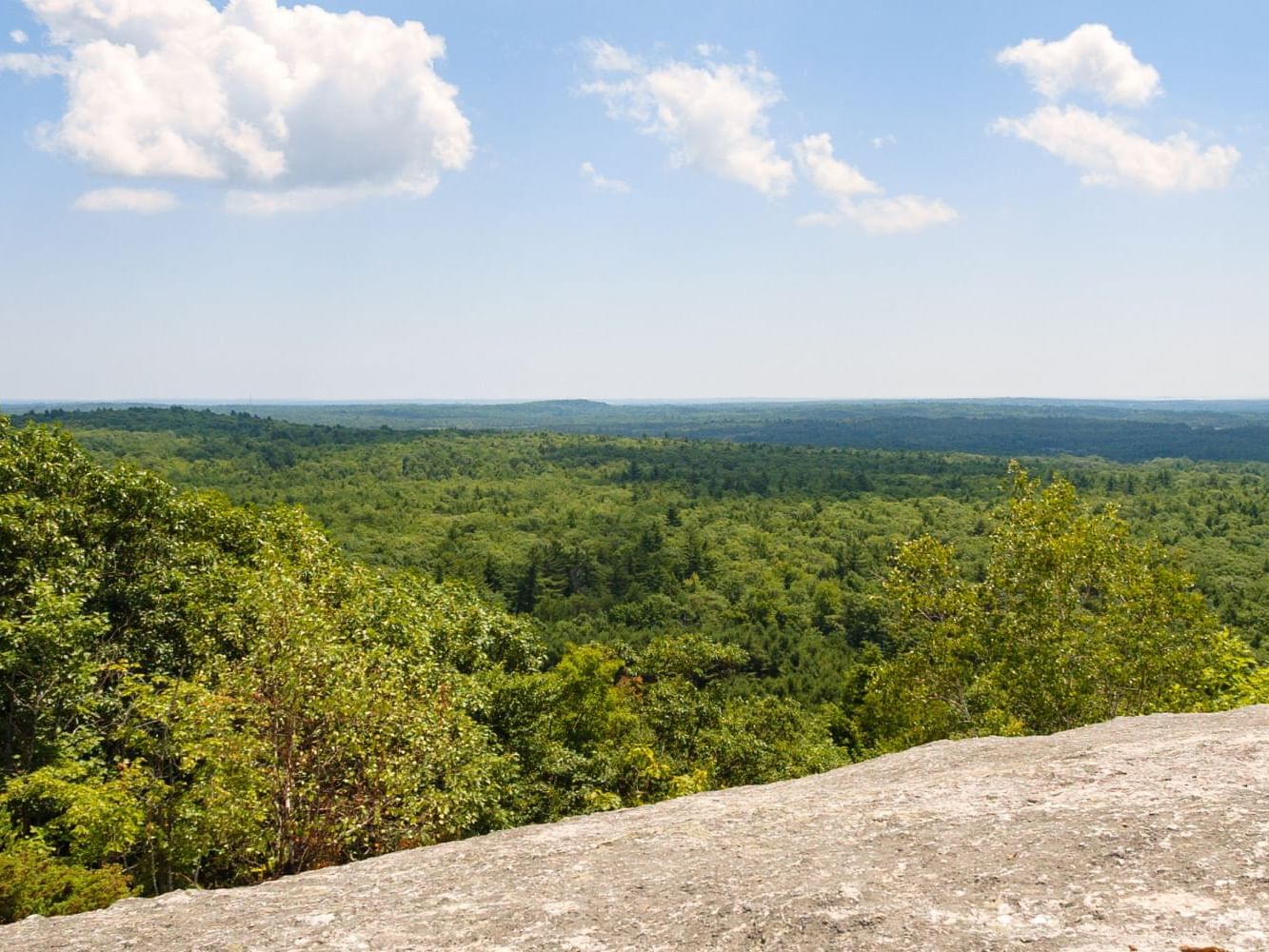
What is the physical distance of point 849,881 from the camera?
6090 mm

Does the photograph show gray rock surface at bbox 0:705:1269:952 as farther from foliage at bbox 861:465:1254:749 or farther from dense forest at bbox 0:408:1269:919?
foliage at bbox 861:465:1254:749

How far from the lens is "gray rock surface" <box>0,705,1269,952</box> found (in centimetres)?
516

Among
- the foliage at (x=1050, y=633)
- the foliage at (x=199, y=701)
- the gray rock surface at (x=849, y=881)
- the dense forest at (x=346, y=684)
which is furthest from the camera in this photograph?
the foliage at (x=1050, y=633)

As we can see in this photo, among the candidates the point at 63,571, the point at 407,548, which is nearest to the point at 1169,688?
the point at 63,571

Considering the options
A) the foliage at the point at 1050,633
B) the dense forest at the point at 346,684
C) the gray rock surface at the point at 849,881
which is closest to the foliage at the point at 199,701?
the dense forest at the point at 346,684

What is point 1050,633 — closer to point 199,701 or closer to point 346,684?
point 346,684

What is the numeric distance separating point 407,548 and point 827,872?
115m

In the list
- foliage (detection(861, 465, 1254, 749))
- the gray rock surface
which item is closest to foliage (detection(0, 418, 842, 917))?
the gray rock surface

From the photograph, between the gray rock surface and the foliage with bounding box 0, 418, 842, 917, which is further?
the foliage with bounding box 0, 418, 842, 917

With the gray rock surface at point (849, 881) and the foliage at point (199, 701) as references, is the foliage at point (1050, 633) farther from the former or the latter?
the gray rock surface at point (849, 881)

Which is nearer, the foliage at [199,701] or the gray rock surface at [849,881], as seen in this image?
the gray rock surface at [849,881]

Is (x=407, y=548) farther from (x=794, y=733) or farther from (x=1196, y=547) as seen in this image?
(x=1196, y=547)

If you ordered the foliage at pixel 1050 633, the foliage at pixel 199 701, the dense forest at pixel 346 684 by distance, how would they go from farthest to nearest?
the foliage at pixel 1050 633 → the dense forest at pixel 346 684 → the foliage at pixel 199 701

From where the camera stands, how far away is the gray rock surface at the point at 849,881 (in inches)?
203
